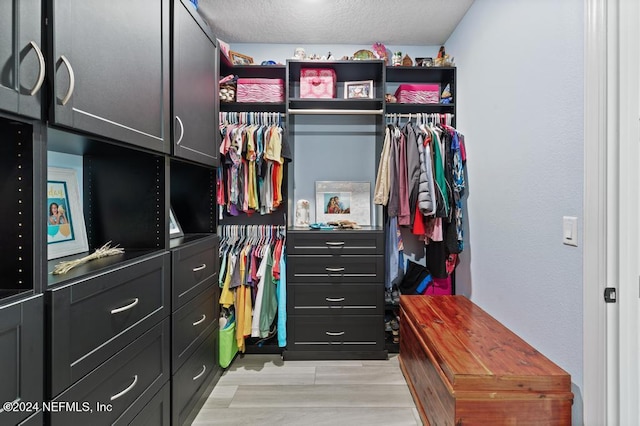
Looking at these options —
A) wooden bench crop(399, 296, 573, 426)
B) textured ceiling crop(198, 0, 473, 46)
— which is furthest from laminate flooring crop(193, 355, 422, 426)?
textured ceiling crop(198, 0, 473, 46)

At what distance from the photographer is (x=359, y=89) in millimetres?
2570

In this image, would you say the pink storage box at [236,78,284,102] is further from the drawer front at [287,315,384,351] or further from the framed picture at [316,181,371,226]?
the drawer front at [287,315,384,351]

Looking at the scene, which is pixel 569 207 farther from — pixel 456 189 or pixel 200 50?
pixel 200 50

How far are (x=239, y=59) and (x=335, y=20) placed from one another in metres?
0.83

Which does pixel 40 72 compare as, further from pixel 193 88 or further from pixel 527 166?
pixel 527 166

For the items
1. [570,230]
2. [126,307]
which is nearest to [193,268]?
[126,307]

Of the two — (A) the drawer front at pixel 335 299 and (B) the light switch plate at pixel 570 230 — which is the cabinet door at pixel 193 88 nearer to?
(A) the drawer front at pixel 335 299

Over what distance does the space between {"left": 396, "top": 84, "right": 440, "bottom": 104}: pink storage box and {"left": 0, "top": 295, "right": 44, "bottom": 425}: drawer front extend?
2565 mm

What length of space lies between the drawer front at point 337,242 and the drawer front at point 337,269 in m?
0.05

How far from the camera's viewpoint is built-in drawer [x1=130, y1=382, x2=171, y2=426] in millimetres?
1305

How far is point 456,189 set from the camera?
2.27 metres

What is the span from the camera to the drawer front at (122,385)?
0.99 metres
